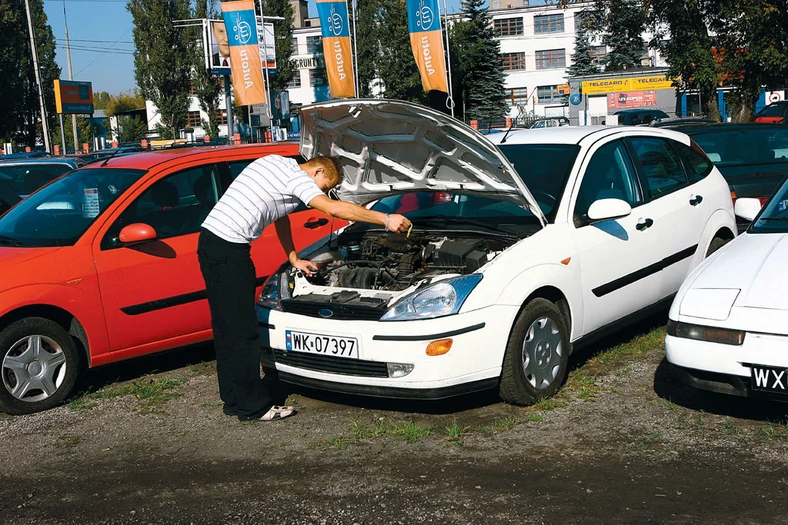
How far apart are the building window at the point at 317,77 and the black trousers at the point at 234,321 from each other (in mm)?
69560

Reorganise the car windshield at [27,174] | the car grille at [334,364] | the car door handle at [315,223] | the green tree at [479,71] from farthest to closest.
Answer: the green tree at [479,71] < the car windshield at [27,174] < the car door handle at [315,223] < the car grille at [334,364]

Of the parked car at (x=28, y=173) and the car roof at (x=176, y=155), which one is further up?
the car roof at (x=176, y=155)

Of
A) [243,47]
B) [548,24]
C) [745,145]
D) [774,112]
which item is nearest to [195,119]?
[548,24]

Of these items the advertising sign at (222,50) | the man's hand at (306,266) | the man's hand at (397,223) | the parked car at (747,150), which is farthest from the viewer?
the advertising sign at (222,50)

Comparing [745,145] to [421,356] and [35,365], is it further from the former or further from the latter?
[35,365]

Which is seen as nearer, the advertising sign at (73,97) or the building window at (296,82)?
the advertising sign at (73,97)

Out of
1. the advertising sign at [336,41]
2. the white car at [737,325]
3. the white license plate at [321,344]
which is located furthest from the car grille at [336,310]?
the advertising sign at [336,41]

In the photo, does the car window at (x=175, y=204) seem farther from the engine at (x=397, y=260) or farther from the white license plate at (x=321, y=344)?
the white license plate at (x=321, y=344)

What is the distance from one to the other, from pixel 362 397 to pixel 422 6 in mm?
24228

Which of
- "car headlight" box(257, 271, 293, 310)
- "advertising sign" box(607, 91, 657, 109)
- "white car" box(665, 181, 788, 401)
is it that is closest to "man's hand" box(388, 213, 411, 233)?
"car headlight" box(257, 271, 293, 310)

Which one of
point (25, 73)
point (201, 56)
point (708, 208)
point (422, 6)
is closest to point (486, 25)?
point (201, 56)

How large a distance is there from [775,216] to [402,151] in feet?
8.10

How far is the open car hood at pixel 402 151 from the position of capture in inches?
208

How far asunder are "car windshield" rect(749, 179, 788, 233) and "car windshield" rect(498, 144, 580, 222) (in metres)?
1.24
